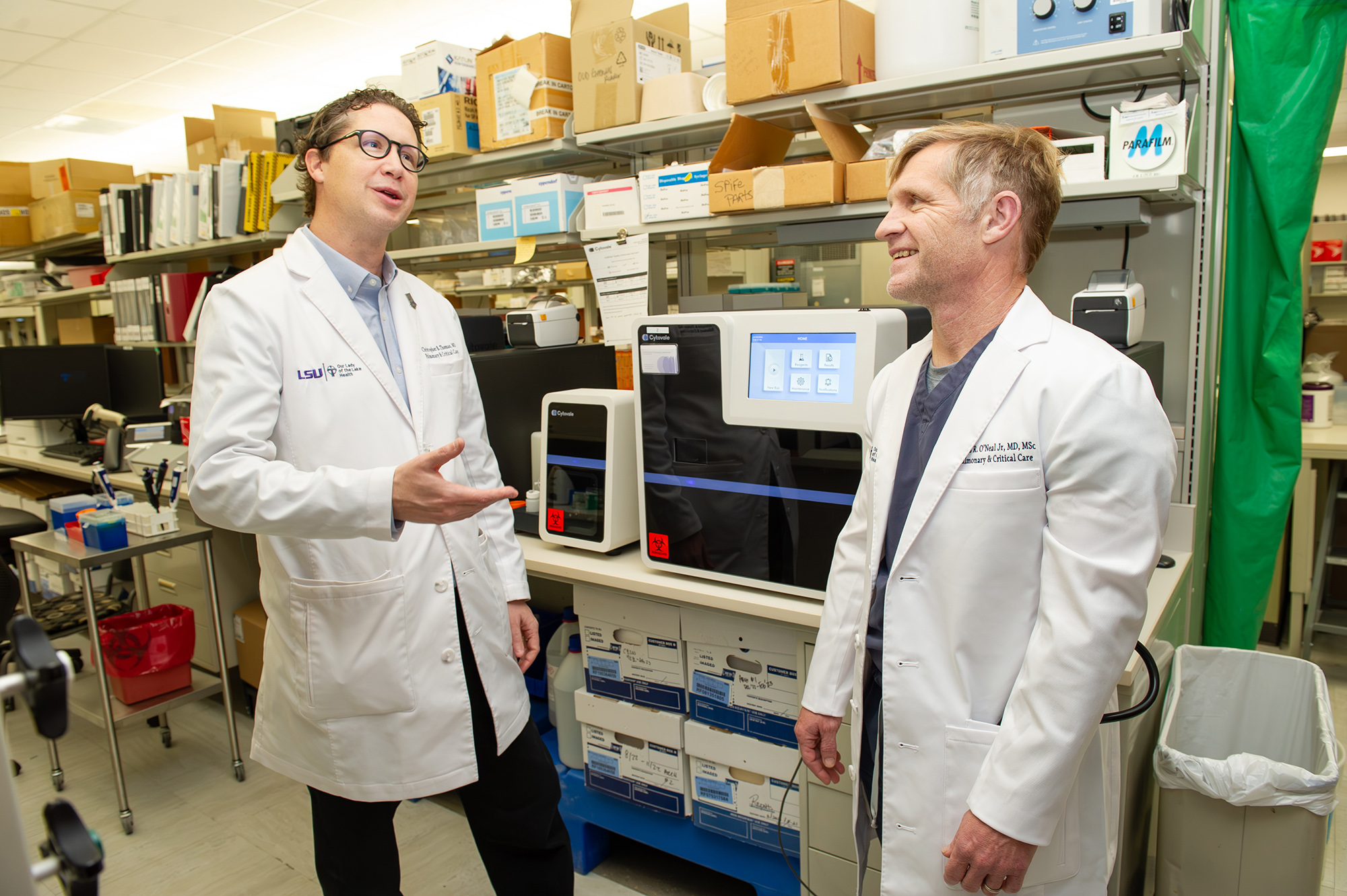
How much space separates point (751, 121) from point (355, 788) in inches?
63.6

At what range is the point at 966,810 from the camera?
1032mm

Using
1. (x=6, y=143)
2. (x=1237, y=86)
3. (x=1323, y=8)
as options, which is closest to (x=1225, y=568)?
(x=1237, y=86)

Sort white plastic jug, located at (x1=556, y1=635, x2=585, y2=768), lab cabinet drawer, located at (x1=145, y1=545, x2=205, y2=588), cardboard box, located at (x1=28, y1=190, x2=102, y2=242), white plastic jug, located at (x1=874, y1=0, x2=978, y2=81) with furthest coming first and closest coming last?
cardboard box, located at (x1=28, y1=190, x2=102, y2=242) < lab cabinet drawer, located at (x1=145, y1=545, x2=205, y2=588) < white plastic jug, located at (x1=556, y1=635, x2=585, y2=768) < white plastic jug, located at (x1=874, y1=0, x2=978, y2=81)

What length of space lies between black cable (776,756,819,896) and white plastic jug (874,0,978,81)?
4.80 feet

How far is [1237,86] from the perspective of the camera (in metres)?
1.87

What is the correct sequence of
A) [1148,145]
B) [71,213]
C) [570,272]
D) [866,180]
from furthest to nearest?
1. [570,272]
2. [71,213]
3. [866,180]
4. [1148,145]

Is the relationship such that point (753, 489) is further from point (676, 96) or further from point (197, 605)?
point (197, 605)

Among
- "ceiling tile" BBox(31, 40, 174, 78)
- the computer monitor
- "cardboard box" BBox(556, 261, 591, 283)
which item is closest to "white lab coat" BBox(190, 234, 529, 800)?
the computer monitor

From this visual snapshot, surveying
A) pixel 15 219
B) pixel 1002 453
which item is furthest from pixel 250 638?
pixel 15 219

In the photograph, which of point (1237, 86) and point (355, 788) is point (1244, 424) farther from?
point (355, 788)

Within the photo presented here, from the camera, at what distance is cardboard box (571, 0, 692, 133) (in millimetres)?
2193

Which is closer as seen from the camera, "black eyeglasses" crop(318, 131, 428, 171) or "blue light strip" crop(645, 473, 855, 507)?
Answer: "black eyeglasses" crop(318, 131, 428, 171)

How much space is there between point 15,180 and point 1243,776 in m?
6.15

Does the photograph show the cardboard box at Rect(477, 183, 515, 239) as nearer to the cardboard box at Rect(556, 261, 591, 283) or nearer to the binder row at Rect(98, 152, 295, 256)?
the binder row at Rect(98, 152, 295, 256)
